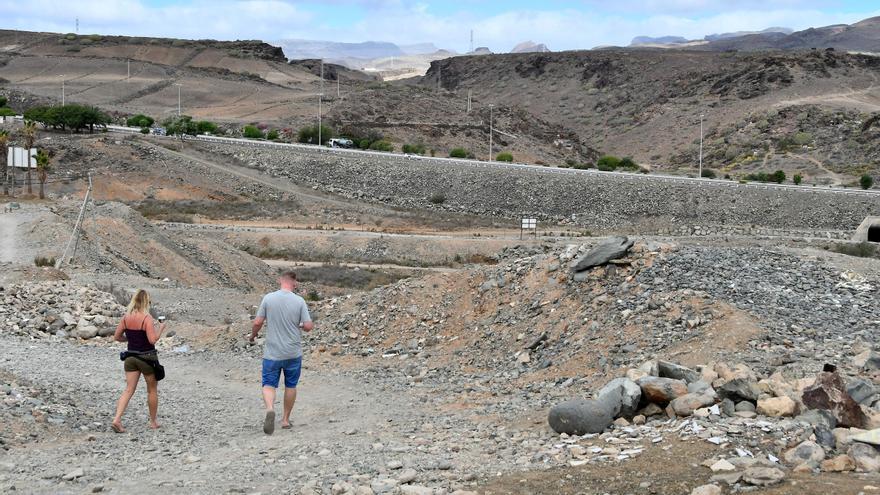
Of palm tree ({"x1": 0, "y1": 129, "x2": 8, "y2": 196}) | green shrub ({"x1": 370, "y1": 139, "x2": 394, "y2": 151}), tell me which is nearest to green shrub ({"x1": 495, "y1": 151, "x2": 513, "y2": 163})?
green shrub ({"x1": 370, "y1": 139, "x2": 394, "y2": 151})

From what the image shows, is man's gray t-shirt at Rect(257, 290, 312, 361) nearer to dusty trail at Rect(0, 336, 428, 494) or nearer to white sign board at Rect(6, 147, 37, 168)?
dusty trail at Rect(0, 336, 428, 494)

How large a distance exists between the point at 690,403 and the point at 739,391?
1.69 ft

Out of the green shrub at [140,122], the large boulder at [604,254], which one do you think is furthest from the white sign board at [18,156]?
the large boulder at [604,254]

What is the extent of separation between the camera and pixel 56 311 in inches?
740

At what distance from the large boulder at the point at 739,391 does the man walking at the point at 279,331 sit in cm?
450

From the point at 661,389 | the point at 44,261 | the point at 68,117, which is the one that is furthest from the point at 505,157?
the point at 661,389

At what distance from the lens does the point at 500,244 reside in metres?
50.7

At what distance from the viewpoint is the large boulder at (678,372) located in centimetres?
1142

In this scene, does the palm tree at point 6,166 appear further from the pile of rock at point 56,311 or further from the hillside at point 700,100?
the hillside at point 700,100

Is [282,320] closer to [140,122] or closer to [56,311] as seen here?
[56,311]

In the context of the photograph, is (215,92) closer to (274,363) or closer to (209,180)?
(209,180)

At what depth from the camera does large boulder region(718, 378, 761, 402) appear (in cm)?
1055

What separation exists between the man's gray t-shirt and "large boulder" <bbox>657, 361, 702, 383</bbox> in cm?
399

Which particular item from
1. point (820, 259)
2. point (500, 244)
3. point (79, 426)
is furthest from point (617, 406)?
point (500, 244)
